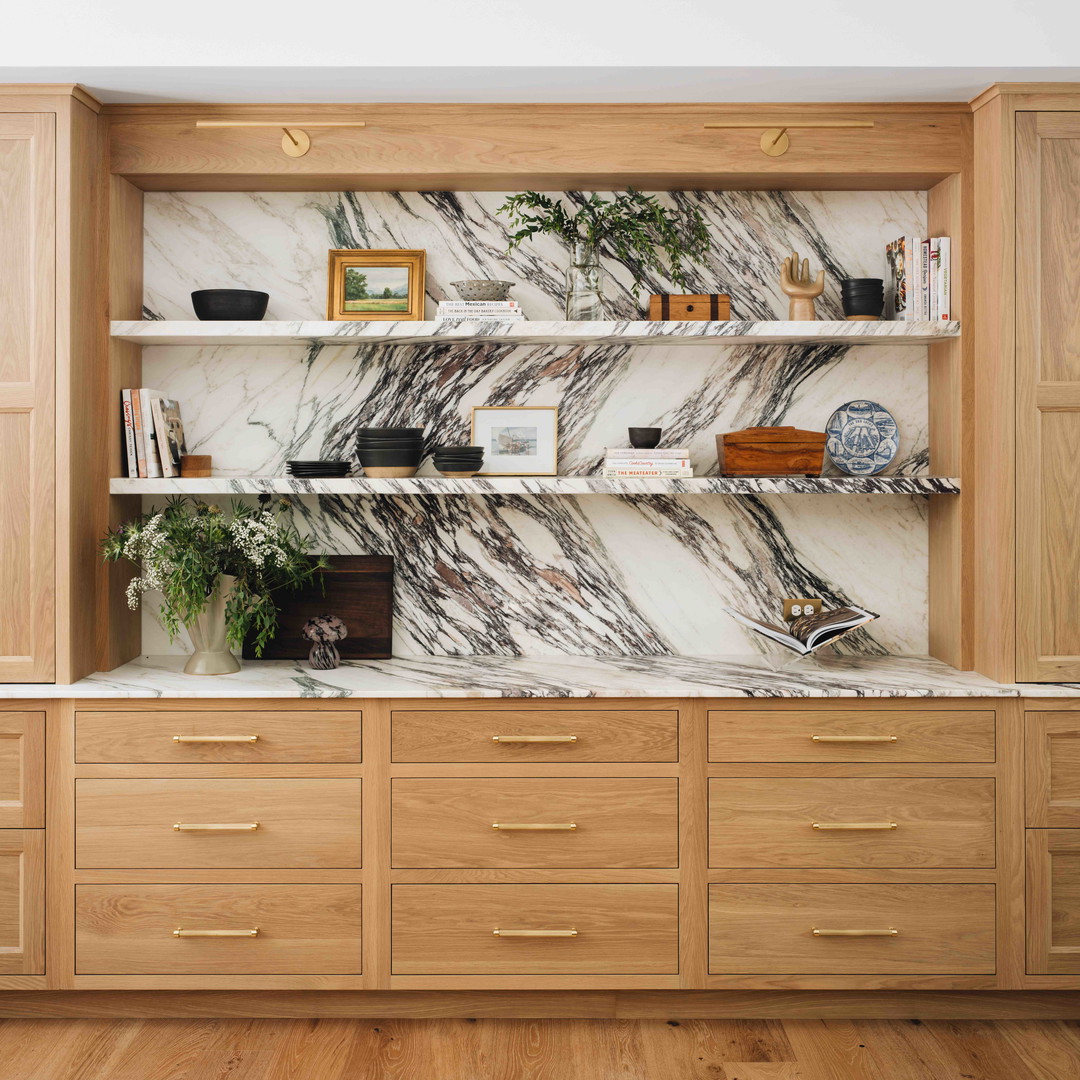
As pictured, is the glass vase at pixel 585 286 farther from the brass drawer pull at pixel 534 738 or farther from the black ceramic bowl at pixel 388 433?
the brass drawer pull at pixel 534 738

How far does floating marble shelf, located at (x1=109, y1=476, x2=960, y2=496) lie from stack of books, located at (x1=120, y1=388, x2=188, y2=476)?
8 cm

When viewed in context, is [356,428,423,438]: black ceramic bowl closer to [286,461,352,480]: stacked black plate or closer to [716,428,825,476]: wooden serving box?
[286,461,352,480]: stacked black plate

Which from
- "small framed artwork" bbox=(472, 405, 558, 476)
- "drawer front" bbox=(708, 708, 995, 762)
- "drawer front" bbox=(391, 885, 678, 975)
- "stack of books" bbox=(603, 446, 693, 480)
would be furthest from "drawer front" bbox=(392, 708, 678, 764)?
"small framed artwork" bbox=(472, 405, 558, 476)

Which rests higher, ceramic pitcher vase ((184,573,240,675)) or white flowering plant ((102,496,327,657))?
white flowering plant ((102,496,327,657))

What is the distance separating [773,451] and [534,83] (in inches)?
47.6

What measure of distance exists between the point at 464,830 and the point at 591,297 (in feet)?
5.07

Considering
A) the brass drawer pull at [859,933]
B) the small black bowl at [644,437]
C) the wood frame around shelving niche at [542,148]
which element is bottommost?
the brass drawer pull at [859,933]

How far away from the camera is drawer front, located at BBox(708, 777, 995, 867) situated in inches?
99.3

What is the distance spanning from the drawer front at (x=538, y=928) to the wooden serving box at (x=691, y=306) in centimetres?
159

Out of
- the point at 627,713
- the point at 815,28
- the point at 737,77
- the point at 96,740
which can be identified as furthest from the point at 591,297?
the point at 96,740

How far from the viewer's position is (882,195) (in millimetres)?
3016

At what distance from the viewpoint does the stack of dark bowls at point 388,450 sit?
2799mm

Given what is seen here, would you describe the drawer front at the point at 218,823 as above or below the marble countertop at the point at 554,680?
below

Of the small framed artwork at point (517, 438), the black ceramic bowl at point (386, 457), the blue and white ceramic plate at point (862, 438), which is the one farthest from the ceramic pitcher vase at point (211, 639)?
the blue and white ceramic plate at point (862, 438)
